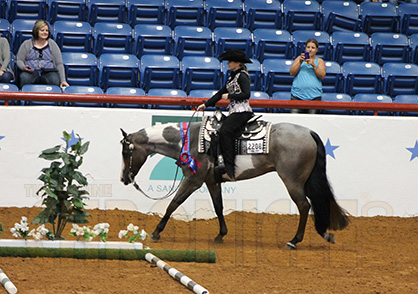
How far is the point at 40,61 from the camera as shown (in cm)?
1033

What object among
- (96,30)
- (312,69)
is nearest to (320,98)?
(312,69)

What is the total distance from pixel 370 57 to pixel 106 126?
637cm

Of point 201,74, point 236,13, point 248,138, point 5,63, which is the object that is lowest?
point 248,138

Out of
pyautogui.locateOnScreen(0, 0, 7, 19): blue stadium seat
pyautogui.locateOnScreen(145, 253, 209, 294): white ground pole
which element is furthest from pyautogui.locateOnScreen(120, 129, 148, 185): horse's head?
pyautogui.locateOnScreen(0, 0, 7, 19): blue stadium seat

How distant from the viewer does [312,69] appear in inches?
408

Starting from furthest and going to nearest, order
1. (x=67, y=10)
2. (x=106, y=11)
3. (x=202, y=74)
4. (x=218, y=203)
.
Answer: (x=106, y=11)
(x=67, y=10)
(x=202, y=74)
(x=218, y=203)

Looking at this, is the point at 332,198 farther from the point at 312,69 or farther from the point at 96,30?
the point at 96,30

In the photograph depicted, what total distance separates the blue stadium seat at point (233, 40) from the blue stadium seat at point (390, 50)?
2.76m

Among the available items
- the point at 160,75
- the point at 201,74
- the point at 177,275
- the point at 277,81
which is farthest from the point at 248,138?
the point at 277,81

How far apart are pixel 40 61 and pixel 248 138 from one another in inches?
169

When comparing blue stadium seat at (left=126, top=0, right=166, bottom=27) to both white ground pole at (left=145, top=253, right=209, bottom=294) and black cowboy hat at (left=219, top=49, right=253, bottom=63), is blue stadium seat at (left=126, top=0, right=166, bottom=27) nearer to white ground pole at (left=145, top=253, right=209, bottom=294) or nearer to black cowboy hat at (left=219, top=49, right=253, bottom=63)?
black cowboy hat at (left=219, top=49, right=253, bottom=63)

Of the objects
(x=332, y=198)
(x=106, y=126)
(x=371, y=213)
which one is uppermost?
(x=106, y=126)

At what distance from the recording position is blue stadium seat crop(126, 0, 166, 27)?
1270 centimetres

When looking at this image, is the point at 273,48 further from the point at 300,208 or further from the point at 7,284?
the point at 7,284
